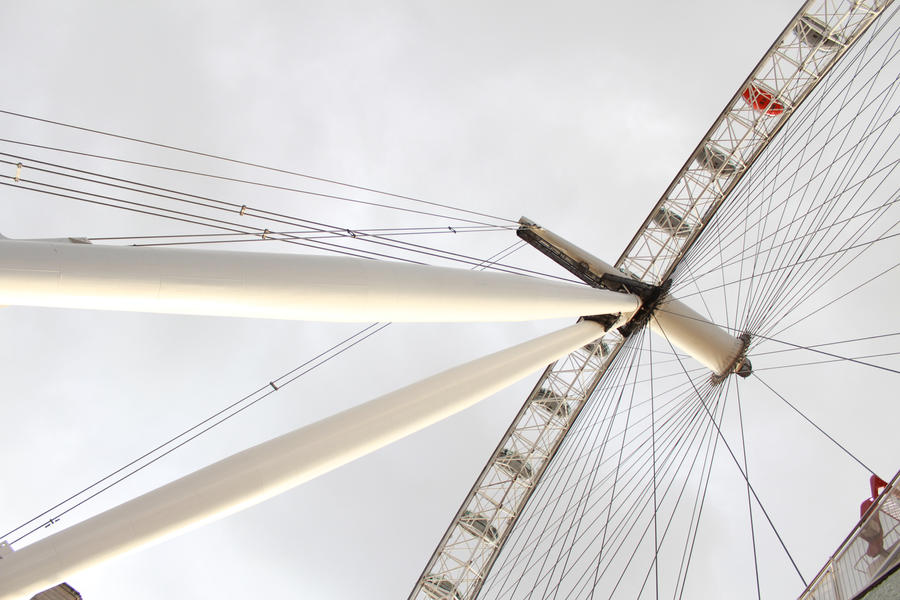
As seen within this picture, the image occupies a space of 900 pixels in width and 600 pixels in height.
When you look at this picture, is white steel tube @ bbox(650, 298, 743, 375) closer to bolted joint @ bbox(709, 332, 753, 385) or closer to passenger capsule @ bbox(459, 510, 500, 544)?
bolted joint @ bbox(709, 332, 753, 385)

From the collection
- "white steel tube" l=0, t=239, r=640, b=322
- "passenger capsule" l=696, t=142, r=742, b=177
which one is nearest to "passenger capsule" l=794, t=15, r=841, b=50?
"passenger capsule" l=696, t=142, r=742, b=177

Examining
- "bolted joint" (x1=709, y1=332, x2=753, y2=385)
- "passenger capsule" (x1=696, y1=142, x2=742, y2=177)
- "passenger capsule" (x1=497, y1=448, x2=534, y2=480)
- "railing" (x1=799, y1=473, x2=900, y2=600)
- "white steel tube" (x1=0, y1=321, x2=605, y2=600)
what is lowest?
"white steel tube" (x1=0, y1=321, x2=605, y2=600)

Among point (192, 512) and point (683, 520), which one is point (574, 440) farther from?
point (683, 520)

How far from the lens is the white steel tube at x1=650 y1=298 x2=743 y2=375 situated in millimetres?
20219

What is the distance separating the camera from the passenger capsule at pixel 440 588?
93.3 feet

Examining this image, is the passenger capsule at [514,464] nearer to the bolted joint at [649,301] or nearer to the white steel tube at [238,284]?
the bolted joint at [649,301]

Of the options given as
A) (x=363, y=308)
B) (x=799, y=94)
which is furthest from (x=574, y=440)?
(x=363, y=308)

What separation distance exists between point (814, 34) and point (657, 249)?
31.6 ft

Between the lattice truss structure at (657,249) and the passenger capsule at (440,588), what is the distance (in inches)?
1.7

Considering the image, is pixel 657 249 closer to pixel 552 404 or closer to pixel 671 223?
pixel 671 223

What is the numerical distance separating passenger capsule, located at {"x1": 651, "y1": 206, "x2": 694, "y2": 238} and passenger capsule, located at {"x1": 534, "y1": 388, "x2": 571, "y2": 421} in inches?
326

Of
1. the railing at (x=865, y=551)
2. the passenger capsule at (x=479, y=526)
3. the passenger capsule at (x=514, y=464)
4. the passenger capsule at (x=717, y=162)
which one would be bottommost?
the railing at (x=865, y=551)

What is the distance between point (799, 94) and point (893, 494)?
20.8 metres

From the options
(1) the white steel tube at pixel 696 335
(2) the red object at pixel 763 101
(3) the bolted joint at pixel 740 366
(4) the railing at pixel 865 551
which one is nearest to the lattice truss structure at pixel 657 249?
(2) the red object at pixel 763 101
